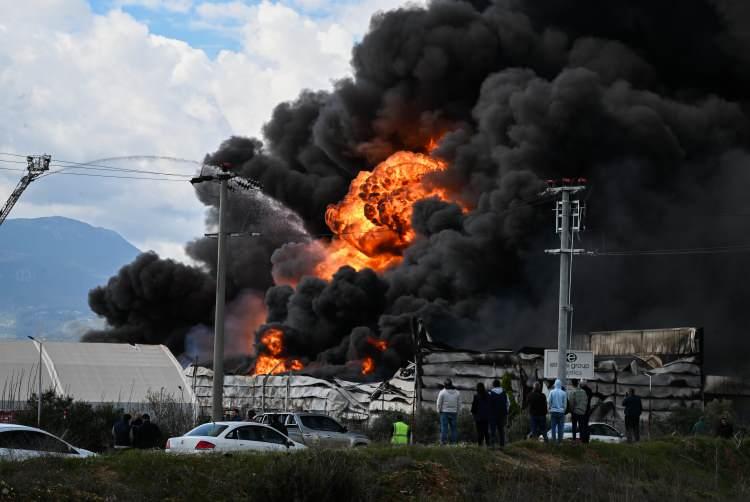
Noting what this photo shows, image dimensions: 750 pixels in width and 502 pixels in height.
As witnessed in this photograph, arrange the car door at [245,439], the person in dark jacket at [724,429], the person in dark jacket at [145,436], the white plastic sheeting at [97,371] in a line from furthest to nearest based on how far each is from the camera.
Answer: the white plastic sheeting at [97,371], the person in dark jacket at [724,429], the person in dark jacket at [145,436], the car door at [245,439]

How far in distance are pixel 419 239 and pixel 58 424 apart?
38406 mm

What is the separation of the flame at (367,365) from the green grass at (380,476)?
1329 inches

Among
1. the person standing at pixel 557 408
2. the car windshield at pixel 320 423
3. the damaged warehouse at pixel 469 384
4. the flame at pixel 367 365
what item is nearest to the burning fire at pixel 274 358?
the flame at pixel 367 365

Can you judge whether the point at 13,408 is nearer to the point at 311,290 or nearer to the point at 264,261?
the point at 311,290

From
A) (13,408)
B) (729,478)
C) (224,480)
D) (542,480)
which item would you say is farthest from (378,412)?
(224,480)

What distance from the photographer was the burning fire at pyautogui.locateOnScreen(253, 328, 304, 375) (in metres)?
68.2

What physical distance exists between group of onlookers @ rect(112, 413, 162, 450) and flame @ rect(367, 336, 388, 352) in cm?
3422

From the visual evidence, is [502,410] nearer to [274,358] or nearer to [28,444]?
[28,444]

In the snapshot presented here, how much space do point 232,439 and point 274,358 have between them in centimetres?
4160

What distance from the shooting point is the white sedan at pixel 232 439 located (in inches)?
1047

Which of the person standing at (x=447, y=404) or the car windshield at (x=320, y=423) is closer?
the person standing at (x=447, y=404)

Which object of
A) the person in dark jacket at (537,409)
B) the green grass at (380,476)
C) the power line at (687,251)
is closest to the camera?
the green grass at (380,476)

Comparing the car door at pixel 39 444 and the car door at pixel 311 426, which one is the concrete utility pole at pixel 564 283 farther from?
the car door at pixel 39 444

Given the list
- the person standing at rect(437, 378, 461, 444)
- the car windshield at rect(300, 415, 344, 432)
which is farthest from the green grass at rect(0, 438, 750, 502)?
the car windshield at rect(300, 415, 344, 432)
